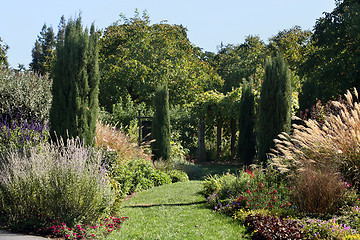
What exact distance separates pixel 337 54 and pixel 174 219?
14145 millimetres

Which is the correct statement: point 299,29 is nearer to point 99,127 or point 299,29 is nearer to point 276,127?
point 276,127

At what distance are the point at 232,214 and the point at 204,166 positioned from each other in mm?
7839

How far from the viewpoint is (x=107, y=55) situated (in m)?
20.3

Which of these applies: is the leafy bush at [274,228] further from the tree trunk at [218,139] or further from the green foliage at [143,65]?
Answer: the green foliage at [143,65]

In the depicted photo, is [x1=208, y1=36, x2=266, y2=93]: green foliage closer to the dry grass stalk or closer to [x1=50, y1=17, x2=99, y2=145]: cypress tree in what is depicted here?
the dry grass stalk

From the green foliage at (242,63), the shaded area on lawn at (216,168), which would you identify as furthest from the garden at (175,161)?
the green foliage at (242,63)

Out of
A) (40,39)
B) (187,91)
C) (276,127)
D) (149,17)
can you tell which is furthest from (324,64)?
(40,39)

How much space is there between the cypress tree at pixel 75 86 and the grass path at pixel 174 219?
1.75 m

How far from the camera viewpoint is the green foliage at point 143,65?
18297mm

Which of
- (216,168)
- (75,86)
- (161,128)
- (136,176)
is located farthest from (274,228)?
(216,168)

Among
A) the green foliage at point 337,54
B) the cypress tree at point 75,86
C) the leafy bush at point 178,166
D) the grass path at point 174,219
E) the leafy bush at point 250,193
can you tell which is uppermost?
the green foliage at point 337,54

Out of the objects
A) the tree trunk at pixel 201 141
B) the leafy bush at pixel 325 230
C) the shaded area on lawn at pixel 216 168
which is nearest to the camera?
the leafy bush at pixel 325 230

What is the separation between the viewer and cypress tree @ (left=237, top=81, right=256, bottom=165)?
13.9 m

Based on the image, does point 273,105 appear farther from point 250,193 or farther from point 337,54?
point 337,54
